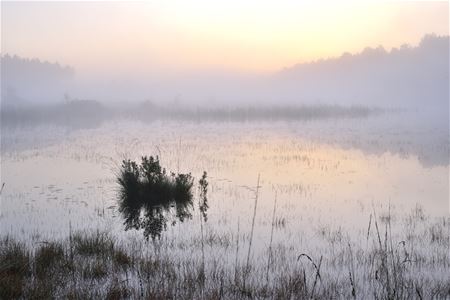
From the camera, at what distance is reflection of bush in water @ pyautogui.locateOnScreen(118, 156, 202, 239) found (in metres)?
10.3

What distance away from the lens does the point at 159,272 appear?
604 cm

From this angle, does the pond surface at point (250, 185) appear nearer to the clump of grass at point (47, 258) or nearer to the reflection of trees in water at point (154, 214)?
the reflection of trees in water at point (154, 214)

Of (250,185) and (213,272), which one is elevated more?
(250,185)

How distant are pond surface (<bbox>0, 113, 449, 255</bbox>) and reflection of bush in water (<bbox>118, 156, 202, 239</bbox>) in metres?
0.29

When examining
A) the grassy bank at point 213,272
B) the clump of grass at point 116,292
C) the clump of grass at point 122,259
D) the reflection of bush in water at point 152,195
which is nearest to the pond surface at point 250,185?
the reflection of bush in water at point 152,195

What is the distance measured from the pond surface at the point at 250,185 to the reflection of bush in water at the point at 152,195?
0.29 m

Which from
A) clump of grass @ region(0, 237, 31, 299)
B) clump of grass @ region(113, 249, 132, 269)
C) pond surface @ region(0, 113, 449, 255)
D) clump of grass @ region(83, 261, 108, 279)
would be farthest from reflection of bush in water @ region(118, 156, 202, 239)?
clump of grass @ region(83, 261, 108, 279)

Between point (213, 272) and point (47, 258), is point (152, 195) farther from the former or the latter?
point (213, 272)

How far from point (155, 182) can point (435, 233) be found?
248 inches

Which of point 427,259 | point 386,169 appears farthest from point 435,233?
point 386,169

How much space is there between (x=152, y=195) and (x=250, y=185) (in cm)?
425

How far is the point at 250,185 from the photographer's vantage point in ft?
46.9

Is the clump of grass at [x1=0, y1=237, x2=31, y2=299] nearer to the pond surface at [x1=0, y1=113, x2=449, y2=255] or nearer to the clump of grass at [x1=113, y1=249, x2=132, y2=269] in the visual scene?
the clump of grass at [x1=113, y1=249, x2=132, y2=269]

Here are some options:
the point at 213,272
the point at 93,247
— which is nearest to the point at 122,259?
the point at 93,247
